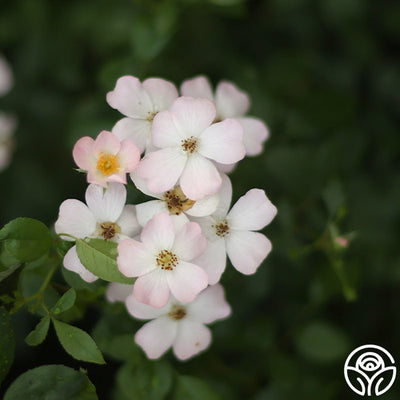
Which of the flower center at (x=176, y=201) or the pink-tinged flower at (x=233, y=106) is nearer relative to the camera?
the flower center at (x=176, y=201)

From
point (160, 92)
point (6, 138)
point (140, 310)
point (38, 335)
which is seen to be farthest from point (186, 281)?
point (6, 138)

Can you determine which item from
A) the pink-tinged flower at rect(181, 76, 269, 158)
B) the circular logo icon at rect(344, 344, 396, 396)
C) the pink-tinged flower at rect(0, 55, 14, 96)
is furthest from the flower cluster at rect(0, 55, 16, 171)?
the circular logo icon at rect(344, 344, 396, 396)

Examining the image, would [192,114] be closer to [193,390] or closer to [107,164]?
[107,164]

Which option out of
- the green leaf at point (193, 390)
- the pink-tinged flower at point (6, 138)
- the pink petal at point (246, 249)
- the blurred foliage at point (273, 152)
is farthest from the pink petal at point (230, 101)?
the pink-tinged flower at point (6, 138)

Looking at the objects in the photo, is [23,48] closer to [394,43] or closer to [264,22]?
[264,22]

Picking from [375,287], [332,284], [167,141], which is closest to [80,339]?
[167,141]

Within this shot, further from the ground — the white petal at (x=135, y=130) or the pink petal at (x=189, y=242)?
the white petal at (x=135, y=130)

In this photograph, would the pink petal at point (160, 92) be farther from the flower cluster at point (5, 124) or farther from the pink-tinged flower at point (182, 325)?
the flower cluster at point (5, 124)

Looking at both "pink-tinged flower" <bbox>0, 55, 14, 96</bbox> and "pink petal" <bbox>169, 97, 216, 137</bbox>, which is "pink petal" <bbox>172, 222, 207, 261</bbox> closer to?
"pink petal" <bbox>169, 97, 216, 137</bbox>
